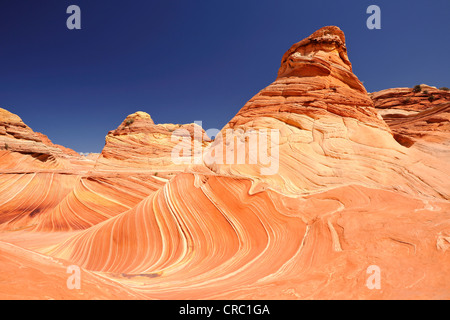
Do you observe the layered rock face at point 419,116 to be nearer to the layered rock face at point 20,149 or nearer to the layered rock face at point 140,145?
the layered rock face at point 140,145

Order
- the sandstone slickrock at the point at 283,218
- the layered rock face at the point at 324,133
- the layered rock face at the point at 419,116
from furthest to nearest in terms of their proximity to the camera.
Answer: the layered rock face at the point at 419,116
the layered rock face at the point at 324,133
the sandstone slickrock at the point at 283,218

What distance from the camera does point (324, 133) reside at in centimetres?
748

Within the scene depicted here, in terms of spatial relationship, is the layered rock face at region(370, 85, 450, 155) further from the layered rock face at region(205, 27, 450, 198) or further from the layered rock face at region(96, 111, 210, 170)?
the layered rock face at region(96, 111, 210, 170)

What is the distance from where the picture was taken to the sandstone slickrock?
2.54 m

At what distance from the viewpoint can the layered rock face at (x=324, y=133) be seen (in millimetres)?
5465

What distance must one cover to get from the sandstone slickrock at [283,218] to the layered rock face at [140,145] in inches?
147

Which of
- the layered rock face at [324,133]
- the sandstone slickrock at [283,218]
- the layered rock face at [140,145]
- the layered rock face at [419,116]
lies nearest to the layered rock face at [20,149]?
the sandstone slickrock at [283,218]

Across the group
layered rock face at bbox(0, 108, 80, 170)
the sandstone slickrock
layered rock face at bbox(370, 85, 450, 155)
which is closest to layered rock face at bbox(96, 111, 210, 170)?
the sandstone slickrock

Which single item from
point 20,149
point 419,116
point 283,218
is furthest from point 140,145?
point 419,116

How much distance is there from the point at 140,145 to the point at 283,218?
657 inches

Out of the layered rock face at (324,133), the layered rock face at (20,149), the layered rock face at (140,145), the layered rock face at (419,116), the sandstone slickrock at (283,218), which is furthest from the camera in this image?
the layered rock face at (20,149)

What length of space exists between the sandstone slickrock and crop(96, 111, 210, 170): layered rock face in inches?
147

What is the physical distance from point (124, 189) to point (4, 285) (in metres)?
11.1
